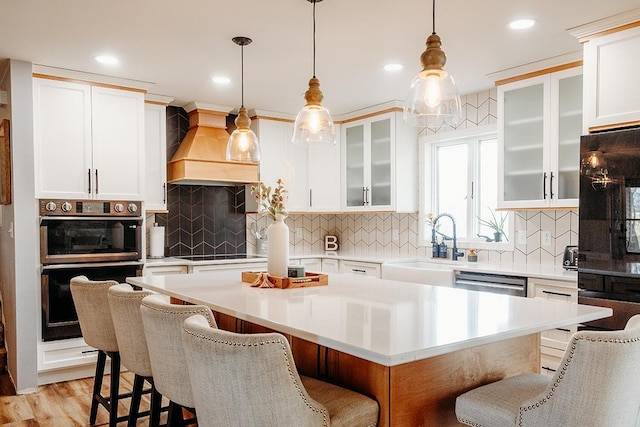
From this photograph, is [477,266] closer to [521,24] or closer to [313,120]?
[521,24]

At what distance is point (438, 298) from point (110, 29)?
2431mm

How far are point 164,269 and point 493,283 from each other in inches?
107

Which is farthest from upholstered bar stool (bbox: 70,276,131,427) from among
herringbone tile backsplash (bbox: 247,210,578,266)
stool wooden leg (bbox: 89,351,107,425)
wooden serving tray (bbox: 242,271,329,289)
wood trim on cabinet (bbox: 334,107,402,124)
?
wood trim on cabinet (bbox: 334,107,402,124)

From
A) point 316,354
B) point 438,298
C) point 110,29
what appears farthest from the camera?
point 110,29

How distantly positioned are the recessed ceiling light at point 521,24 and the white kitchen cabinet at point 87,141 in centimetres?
291

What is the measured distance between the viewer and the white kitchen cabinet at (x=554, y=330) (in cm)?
339

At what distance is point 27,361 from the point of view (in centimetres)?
376

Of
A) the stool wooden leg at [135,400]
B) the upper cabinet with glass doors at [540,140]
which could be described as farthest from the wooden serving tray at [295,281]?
the upper cabinet with glass doors at [540,140]

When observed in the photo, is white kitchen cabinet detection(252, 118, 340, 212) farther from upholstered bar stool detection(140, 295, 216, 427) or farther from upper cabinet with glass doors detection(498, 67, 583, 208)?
upholstered bar stool detection(140, 295, 216, 427)

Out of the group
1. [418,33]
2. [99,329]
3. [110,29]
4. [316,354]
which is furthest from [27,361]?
[418,33]

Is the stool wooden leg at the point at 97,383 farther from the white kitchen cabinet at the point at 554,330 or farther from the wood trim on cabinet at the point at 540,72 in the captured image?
the wood trim on cabinet at the point at 540,72

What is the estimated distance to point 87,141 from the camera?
4059mm

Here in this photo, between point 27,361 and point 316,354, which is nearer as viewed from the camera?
point 316,354

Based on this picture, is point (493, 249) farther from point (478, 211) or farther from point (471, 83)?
point (471, 83)
